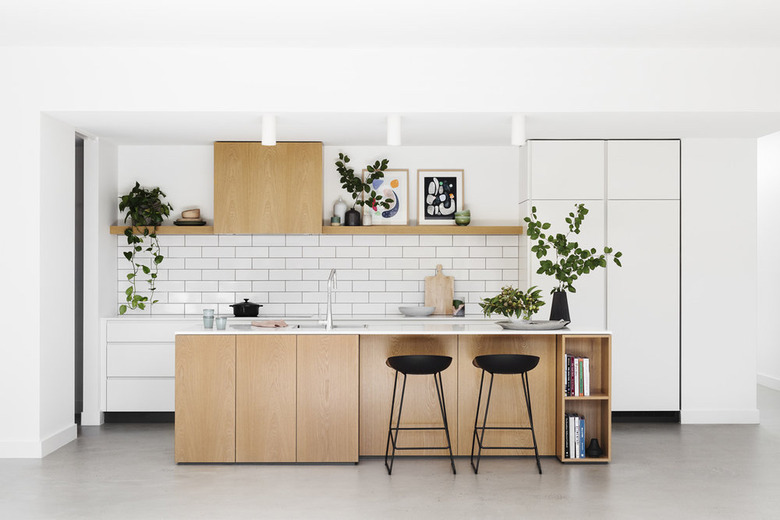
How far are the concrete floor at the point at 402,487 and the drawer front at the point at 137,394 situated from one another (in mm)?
769

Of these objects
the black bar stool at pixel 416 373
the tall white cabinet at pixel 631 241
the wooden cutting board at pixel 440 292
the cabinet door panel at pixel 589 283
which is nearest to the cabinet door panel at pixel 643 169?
the tall white cabinet at pixel 631 241

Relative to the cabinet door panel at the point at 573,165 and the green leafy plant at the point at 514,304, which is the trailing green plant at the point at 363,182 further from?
the green leafy plant at the point at 514,304

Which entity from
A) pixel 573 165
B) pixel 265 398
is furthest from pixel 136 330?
pixel 573 165

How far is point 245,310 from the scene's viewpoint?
637cm

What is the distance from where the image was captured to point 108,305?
638 centimetres

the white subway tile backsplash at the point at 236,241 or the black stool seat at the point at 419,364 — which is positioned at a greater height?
the white subway tile backsplash at the point at 236,241

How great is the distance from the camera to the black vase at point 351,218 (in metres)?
6.57

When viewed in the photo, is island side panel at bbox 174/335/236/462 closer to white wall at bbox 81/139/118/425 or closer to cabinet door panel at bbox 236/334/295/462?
cabinet door panel at bbox 236/334/295/462

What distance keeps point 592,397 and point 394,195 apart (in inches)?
110
